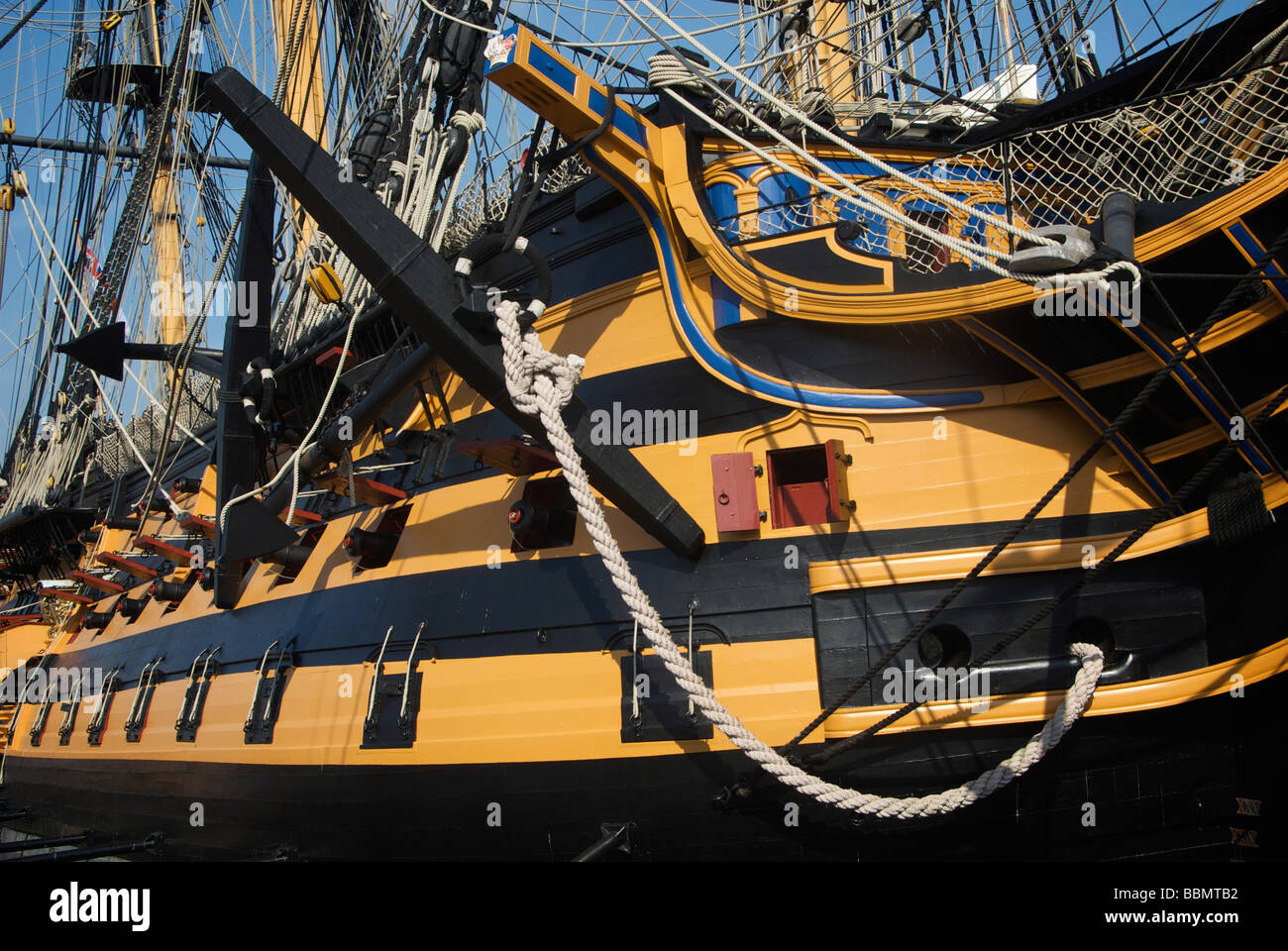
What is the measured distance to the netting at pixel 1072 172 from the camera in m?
4.19

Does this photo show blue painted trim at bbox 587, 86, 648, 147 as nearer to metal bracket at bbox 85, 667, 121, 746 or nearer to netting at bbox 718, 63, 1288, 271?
netting at bbox 718, 63, 1288, 271

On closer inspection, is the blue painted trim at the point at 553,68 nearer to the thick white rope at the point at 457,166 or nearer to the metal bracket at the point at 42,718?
the thick white rope at the point at 457,166

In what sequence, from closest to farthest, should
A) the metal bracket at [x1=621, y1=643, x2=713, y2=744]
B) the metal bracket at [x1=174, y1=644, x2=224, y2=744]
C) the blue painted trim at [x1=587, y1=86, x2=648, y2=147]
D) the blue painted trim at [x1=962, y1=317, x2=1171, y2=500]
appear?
the blue painted trim at [x1=962, y1=317, x2=1171, y2=500]
the metal bracket at [x1=621, y1=643, x2=713, y2=744]
the blue painted trim at [x1=587, y1=86, x2=648, y2=147]
the metal bracket at [x1=174, y1=644, x2=224, y2=744]

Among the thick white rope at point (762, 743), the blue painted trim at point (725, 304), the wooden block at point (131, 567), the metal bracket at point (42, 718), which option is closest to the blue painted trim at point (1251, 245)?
the thick white rope at point (762, 743)

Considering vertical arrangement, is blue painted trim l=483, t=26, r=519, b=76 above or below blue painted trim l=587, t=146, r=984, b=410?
above

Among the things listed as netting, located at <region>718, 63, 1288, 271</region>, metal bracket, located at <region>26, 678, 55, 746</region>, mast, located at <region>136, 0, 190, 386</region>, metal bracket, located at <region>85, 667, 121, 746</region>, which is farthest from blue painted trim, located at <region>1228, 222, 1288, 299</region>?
mast, located at <region>136, 0, 190, 386</region>

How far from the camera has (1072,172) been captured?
493 centimetres

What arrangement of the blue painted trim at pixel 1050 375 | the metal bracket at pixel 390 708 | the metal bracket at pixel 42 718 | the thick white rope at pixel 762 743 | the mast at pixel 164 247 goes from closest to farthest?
1. the thick white rope at pixel 762 743
2. the blue painted trim at pixel 1050 375
3. the metal bracket at pixel 390 708
4. the metal bracket at pixel 42 718
5. the mast at pixel 164 247

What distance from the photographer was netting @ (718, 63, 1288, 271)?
4.19m

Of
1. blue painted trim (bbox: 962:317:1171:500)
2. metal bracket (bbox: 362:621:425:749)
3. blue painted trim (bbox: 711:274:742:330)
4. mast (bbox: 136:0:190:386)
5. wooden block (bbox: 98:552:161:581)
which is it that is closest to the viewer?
blue painted trim (bbox: 962:317:1171:500)

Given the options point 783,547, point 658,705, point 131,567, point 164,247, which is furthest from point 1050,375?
point 164,247

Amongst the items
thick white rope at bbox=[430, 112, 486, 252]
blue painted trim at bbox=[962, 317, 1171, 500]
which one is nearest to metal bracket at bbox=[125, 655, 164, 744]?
thick white rope at bbox=[430, 112, 486, 252]

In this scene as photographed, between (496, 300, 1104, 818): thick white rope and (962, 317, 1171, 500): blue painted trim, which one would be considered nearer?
(496, 300, 1104, 818): thick white rope

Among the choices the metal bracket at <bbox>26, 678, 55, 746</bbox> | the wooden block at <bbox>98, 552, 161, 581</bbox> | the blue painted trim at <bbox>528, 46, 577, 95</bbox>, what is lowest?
the metal bracket at <bbox>26, 678, 55, 746</bbox>
